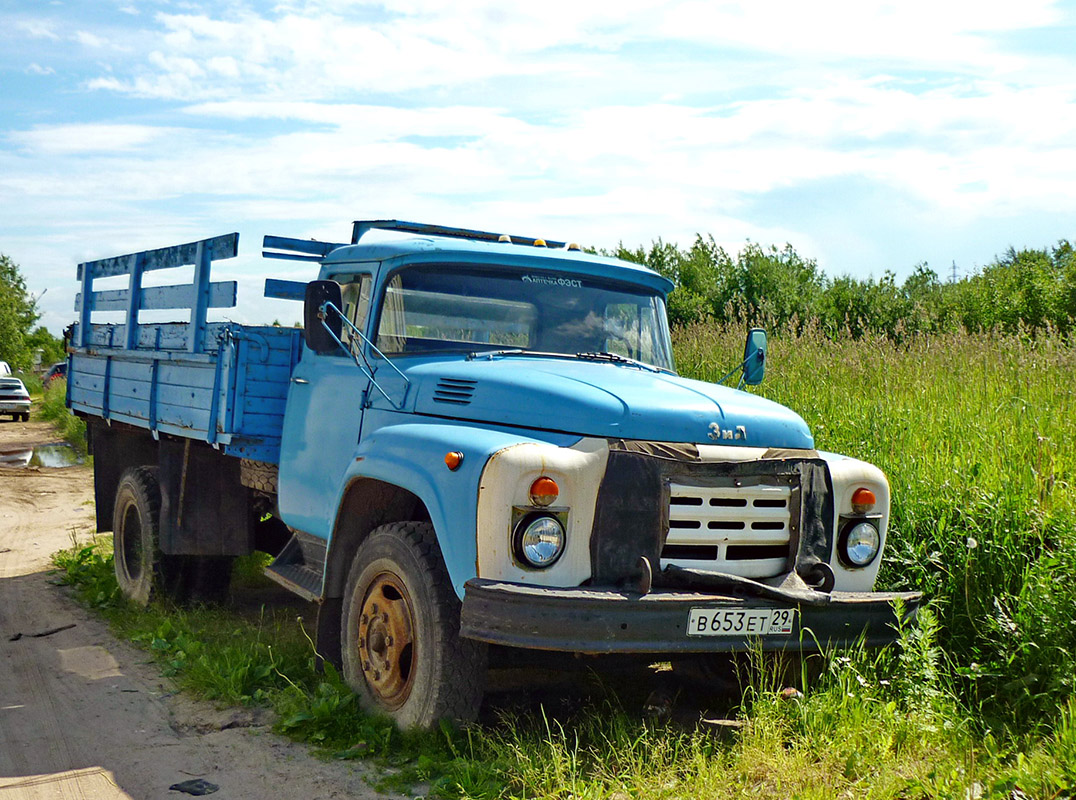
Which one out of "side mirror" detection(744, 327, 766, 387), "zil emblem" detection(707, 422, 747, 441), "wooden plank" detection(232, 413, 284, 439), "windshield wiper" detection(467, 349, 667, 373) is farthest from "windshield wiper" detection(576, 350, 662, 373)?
"wooden plank" detection(232, 413, 284, 439)

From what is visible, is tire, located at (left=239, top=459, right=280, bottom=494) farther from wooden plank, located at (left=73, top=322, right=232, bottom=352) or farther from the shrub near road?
the shrub near road

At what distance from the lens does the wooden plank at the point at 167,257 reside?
21.1 ft

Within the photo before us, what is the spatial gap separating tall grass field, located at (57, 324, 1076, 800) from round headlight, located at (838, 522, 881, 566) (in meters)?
0.35

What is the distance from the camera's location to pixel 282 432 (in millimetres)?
5996

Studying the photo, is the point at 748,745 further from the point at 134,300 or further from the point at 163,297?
the point at 134,300

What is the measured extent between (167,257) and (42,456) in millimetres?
13702

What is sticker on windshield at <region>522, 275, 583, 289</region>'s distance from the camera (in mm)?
5273

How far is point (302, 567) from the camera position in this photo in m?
5.60

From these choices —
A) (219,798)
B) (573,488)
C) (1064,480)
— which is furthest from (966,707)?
(219,798)

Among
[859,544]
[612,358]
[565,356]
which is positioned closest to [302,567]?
[565,356]

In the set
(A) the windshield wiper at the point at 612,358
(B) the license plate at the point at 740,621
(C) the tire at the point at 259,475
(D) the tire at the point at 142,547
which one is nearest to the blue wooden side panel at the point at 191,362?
(C) the tire at the point at 259,475

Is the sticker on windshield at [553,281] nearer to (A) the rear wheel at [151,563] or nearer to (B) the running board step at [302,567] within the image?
(B) the running board step at [302,567]

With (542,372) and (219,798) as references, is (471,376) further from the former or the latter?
(219,798)

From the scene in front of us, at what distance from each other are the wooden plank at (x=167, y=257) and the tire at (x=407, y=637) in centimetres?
255
